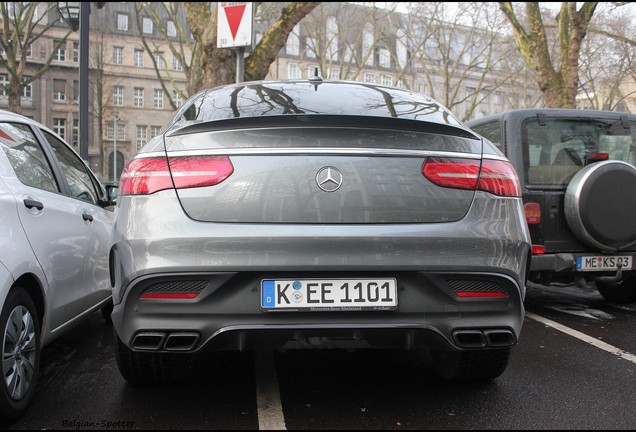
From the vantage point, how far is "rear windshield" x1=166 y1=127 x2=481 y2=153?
2.50 metres

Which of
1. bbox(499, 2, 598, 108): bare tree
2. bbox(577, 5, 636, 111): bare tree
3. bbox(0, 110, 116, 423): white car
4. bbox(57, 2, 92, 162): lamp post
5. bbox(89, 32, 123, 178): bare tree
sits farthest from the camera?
bbox(89, 32, 123, 178): bare tree

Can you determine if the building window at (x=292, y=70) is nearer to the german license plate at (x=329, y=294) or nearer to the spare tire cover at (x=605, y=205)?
the spare tire cover at (x=605, y=205)

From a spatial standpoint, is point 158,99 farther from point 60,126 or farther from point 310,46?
point 310,46

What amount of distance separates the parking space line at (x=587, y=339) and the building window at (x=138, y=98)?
2190 inches

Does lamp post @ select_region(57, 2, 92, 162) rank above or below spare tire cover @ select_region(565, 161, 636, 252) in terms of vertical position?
above

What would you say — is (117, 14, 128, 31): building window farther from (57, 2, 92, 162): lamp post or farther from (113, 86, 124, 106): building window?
(57, 2, 92, 162): lamp post

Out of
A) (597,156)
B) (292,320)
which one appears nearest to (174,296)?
(292,320)

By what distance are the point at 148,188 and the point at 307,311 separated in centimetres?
87

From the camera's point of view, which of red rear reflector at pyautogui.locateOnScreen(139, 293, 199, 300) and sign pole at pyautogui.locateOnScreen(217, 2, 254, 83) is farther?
sign pole at pyautogui.locateOnScreen(217, 2, 254, 83)

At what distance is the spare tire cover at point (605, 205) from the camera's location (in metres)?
4.84

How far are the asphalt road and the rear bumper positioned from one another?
17.1 inches

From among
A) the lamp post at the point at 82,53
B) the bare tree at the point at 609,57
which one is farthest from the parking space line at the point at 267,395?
the bare tree at the point at 609,57

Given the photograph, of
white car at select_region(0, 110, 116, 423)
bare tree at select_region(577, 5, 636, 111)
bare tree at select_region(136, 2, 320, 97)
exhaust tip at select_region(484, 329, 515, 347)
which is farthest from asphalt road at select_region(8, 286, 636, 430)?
bare tree at select_region(577, 5, 636, 111)

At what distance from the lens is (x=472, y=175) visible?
102 inches
